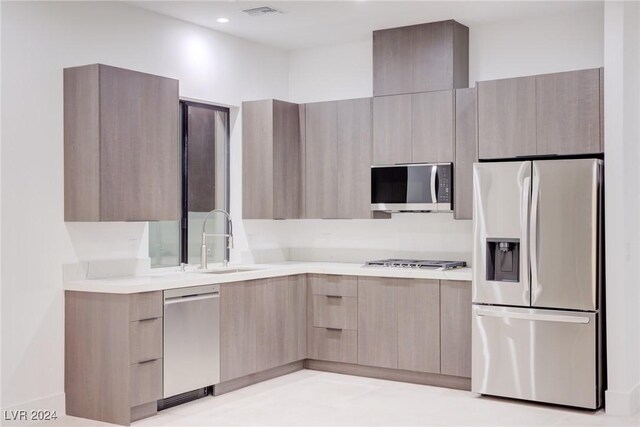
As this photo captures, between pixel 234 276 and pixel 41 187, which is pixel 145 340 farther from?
pixel 41 187

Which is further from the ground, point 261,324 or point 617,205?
point 617,205

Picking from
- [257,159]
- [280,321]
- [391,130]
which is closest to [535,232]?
[391,130]

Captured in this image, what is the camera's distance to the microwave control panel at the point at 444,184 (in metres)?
5.57

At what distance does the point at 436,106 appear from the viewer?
5645 mm

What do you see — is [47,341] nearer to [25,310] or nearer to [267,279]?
[25,310]

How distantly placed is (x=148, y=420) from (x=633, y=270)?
10.8 ft

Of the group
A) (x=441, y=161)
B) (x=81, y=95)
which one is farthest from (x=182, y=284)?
(x=441, y=161)

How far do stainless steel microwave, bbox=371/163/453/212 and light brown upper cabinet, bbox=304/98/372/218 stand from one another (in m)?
0.11

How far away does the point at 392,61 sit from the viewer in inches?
234

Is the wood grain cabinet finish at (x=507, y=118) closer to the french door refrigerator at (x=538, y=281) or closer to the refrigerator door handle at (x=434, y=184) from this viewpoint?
the french door refrigerator at (x=538, y=281)

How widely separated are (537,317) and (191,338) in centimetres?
225

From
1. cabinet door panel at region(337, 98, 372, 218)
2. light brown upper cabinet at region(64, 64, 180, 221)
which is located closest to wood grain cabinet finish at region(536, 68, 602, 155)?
cabinet door panel at region(337, 98, 372, 218)

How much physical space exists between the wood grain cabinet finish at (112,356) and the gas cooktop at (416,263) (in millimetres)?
1892

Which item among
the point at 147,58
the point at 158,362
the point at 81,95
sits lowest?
the point at 158,362
